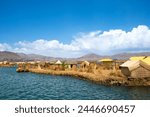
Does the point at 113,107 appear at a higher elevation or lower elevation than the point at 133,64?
lower

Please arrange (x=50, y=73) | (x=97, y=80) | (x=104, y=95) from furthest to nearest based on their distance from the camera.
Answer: (x=50, y=73) < (x=97, y=80) < (x=104, y=95)

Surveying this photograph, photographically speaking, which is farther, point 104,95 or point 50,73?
point 50,73

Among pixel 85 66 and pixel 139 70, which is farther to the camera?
pixel 85 66

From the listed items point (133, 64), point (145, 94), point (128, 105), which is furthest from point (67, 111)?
point (133, 64)

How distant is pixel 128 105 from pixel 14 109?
394 centimetres

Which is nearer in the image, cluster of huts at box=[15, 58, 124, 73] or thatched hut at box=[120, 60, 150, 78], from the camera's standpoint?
thatched hut at box=[120, 60, 150, 78]

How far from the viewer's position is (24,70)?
5203cm

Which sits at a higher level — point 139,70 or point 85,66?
point 85,66

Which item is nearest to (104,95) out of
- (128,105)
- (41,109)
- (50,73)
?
(128,105)

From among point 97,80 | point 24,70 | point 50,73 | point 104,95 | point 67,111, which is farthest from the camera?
point 24,70

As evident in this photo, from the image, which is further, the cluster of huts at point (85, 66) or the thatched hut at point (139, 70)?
the cluster of huts at point (85, 66)

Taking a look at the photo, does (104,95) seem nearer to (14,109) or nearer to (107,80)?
(107,80)

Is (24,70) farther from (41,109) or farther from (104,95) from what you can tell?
(41,109)

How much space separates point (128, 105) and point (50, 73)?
1286 inches
